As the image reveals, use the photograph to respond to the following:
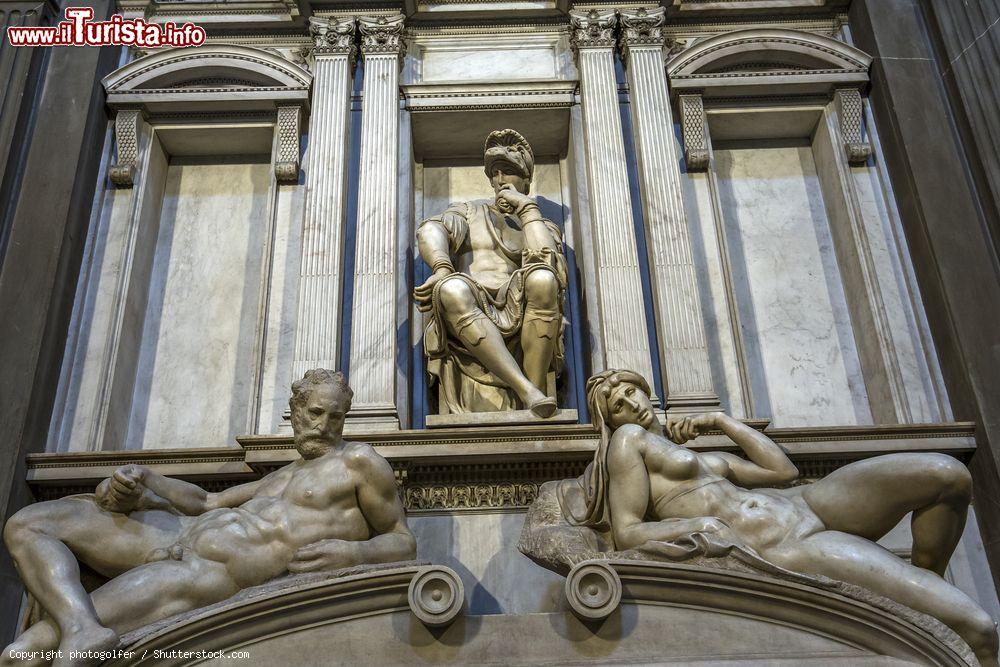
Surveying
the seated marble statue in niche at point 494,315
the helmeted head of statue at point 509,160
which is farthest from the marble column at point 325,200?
the helmeted head of statue at point 509,160

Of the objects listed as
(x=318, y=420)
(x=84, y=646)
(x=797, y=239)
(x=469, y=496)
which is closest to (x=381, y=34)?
(x=797, y=239)

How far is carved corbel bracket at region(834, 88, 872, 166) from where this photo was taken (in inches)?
339

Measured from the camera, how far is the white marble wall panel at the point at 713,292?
754cm

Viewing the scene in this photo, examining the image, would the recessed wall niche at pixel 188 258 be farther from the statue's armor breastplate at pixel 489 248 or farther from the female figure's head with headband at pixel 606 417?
the female figure's head with headband at pixel 606 417

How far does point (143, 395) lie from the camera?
8055 millimetres

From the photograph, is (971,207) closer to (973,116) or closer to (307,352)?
(973,116)

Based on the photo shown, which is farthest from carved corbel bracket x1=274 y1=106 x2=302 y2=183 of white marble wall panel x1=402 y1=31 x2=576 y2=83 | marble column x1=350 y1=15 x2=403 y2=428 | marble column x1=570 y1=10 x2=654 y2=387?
marble column x1=570 y1=10 x2=654 y2=387

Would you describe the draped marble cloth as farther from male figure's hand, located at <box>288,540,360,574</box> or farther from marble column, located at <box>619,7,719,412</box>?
male figure's hand, located at <box>288,540,360,574</box>

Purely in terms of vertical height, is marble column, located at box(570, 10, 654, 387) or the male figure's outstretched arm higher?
marble column, located at box(570, 10, 654, 387)

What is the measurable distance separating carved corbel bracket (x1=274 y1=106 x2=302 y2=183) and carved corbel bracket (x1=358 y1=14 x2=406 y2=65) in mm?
877

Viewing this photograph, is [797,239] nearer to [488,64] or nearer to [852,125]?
[852,125]

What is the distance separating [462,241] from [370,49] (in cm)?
228

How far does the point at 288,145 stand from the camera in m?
8.56

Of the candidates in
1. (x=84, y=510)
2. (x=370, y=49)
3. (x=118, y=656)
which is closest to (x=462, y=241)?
(x=370, y=49)
